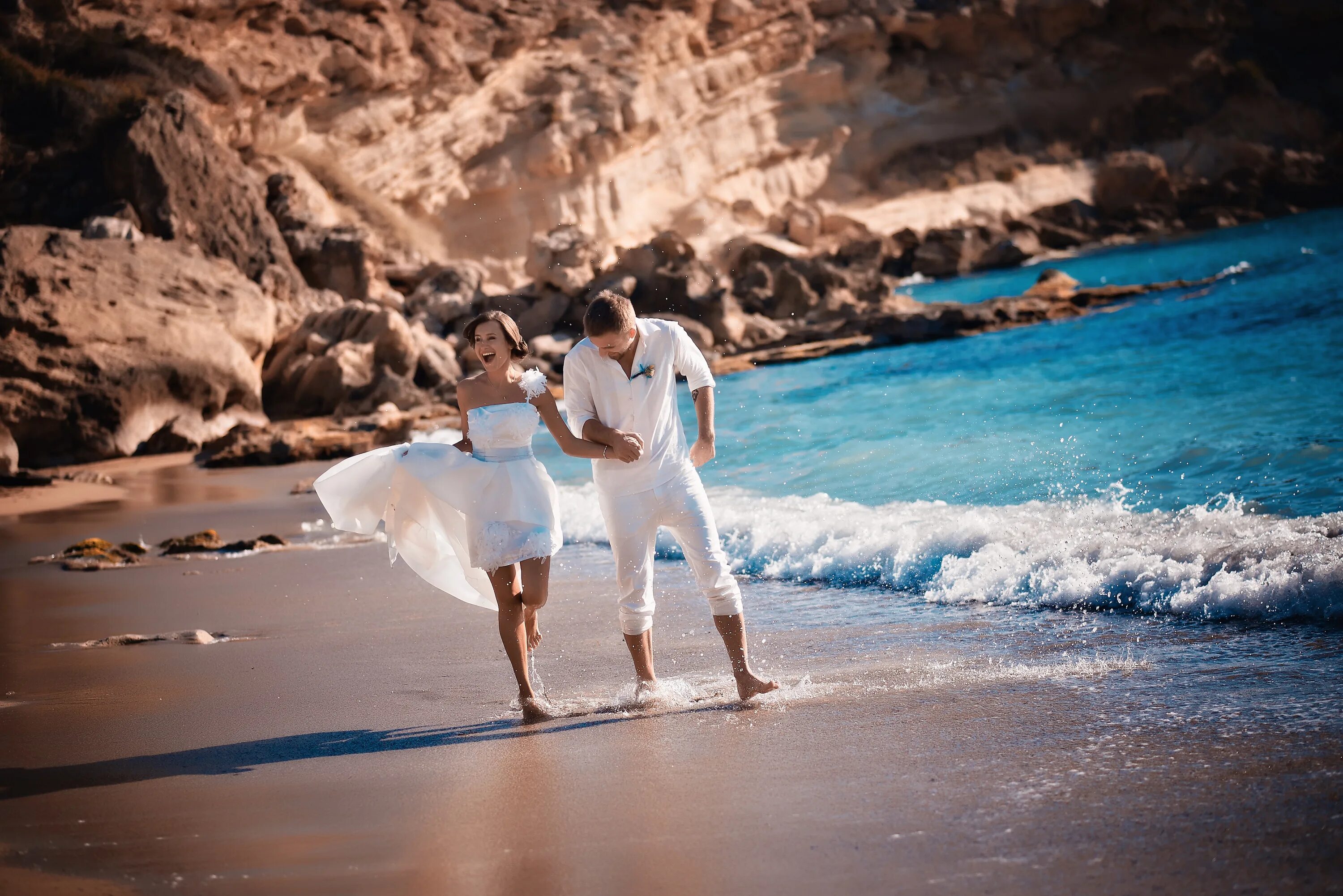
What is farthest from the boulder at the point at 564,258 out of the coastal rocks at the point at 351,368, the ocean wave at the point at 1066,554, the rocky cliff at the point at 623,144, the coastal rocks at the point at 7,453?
the ocean wave at the point at 1066,554

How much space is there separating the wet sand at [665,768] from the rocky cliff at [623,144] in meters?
15.3

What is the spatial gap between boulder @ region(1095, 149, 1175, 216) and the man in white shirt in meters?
51.5

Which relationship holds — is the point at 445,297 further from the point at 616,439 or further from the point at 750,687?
the point at 750,687

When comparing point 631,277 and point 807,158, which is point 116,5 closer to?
point 631,277

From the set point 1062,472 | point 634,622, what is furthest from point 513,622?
point 1062,472

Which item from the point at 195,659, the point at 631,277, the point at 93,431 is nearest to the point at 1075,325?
the point at 631,277

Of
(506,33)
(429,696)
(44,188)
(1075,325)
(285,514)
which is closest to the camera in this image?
(429,696)

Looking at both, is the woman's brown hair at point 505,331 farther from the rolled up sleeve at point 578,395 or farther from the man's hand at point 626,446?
the man's hand at point 626,446

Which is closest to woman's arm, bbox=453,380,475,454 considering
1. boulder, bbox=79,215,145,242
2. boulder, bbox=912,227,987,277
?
boulder, bbox=79,215,145,242

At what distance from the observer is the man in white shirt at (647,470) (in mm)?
4566

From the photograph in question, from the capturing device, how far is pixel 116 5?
99.0 ft

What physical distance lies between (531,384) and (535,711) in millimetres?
1271

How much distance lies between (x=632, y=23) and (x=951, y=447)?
1437 inches

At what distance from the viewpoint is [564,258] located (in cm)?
3262
